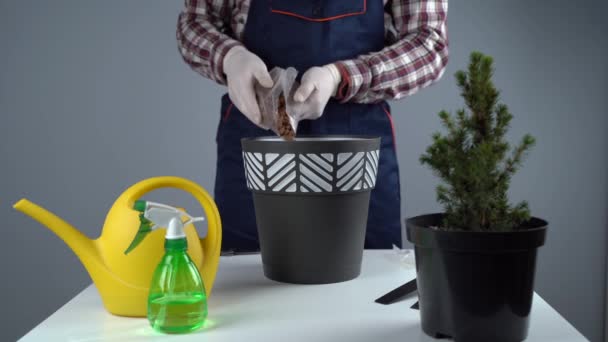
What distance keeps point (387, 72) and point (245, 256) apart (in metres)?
0.50

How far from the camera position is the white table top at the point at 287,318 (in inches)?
30.8

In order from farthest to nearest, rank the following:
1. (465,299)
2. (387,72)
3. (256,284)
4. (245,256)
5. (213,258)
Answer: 1. (387,72)
2. (245,256)
3. (256,284)
4. (213,258)
5. (465,299)

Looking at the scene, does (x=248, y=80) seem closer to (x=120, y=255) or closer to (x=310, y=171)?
(x=310, y=171)

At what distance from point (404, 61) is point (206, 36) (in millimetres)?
439

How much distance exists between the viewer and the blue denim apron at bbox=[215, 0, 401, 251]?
1.50m

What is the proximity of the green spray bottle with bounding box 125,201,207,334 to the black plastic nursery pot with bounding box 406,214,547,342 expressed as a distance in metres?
0.26

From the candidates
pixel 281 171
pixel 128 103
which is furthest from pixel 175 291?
pixel 128 103

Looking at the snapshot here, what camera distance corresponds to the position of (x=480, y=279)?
2.32ft

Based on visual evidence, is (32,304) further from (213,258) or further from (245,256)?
(213,258)

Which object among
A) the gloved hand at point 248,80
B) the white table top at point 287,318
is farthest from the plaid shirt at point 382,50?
the white table top at point 287,318

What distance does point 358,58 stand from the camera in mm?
1462

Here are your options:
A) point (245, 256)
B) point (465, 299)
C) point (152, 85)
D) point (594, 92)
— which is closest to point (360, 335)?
point (465, 299)

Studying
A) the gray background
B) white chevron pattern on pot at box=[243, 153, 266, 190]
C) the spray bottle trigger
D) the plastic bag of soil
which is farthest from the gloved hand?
the gray background

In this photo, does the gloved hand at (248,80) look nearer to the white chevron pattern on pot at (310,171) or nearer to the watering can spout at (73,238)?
the white chevron pattern on pot at (310,171)
